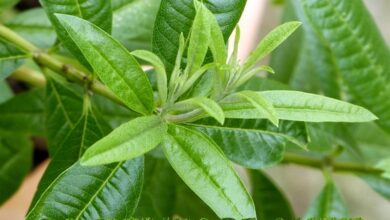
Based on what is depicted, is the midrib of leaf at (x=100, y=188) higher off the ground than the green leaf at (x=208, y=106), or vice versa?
the green leaf at (x=208, y=106)

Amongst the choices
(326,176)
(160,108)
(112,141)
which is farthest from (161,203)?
(112,141)

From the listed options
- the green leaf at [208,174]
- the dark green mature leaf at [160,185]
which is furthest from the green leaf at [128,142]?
the dark green mature leaf at [160,185]

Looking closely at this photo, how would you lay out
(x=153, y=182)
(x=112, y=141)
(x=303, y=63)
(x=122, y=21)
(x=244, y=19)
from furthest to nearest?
(x=244, y=19) → (x=303, y=63) → (x=153, y=182) → (x=122, y=21) → (x=112, y=141)

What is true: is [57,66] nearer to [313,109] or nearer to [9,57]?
[9,57]

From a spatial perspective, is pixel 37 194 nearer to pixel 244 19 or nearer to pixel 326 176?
pixel 326 176

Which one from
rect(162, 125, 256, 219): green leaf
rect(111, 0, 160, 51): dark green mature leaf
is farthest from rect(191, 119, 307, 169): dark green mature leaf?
rect(111, 0, 160, 51): dark green mature leaf

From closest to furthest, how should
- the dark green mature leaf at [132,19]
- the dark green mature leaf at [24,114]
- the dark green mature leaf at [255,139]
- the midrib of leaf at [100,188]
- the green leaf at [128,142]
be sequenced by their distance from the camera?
the green leaf at [128,142], the midrib of leaf at [100,188], the dark green mature leaf at [255,139], the dark green mature leaf at [132,19], the dark green mature leaf at [24,114]

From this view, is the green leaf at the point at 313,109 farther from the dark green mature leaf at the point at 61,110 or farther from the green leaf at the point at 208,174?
the dark green mature leaf at the point at 61,110

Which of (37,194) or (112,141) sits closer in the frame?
(112,141)
